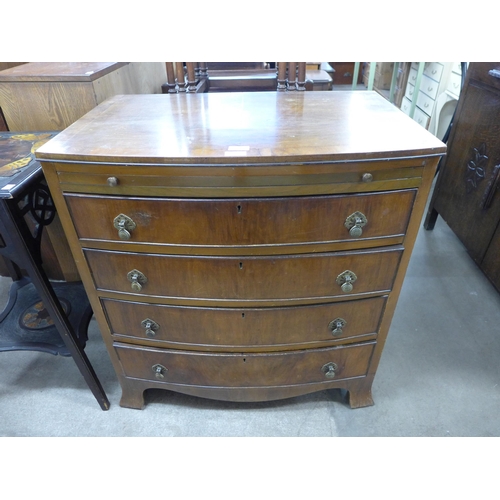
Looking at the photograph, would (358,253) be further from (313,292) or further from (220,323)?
(220,323)

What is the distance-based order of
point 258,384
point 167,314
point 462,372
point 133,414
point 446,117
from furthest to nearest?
point 446,117 < point 462,372 < point 133,414 < point 258,384 < point 167,314

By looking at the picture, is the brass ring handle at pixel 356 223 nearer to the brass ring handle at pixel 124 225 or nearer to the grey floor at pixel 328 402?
the brass ring handle at pixel 124 225

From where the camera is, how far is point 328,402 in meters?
1.42

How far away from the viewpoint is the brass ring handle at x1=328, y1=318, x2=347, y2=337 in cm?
111

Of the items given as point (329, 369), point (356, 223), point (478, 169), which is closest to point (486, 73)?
point (478, 169)

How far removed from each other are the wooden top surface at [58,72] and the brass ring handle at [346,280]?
1119mm

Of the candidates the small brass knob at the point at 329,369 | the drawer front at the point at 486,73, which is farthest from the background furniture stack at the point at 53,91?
the drawer front at the point at 486,73

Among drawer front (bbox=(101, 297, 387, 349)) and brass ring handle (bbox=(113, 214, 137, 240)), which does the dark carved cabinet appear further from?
brass ring handle (bbox=(113, 214, 137, 240))

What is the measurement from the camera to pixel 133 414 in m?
1.39

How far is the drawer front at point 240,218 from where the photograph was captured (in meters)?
0.87

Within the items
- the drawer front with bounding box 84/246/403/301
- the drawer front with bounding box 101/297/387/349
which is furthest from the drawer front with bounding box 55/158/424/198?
the drawer front with bounding box 101/297/387/349
